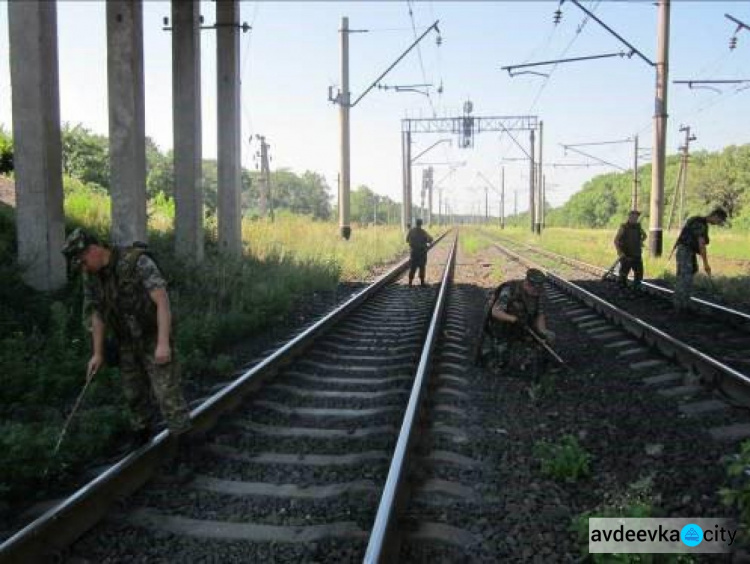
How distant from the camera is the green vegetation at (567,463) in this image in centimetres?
473

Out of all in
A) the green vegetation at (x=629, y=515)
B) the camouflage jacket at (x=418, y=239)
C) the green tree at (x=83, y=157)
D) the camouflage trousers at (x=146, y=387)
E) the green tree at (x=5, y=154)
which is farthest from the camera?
the green tree at (x=83, y=157)

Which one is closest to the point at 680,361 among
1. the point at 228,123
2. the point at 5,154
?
the point at 228,123

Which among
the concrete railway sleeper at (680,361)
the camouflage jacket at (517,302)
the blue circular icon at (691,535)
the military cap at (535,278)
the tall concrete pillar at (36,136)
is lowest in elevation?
the blue circular icon at (691,535)

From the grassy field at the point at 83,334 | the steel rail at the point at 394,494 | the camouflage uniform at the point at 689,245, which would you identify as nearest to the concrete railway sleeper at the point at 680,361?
the camouflage uniform at the point at 689,245

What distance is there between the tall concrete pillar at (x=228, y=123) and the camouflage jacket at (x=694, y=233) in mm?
8491

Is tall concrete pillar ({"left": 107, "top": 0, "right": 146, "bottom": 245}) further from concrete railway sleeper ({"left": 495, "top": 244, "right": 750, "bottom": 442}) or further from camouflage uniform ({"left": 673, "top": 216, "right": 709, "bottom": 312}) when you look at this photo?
camouflage uniform ({"left": 673, "top": 216, "right": 709, "bottom": 312})

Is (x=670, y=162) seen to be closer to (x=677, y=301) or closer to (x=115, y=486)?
(x=677, y=301)

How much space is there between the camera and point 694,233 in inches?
425

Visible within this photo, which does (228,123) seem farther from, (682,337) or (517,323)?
(682,337)

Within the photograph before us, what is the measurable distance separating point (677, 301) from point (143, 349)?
9.37m

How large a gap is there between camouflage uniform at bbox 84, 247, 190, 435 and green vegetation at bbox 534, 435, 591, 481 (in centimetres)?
250

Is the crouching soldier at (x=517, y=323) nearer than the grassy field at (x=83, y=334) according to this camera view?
No

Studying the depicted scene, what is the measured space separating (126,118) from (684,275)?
28.4 feet

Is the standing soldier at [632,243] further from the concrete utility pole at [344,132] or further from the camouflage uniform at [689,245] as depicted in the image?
the concrete utility pole at [344,132]
